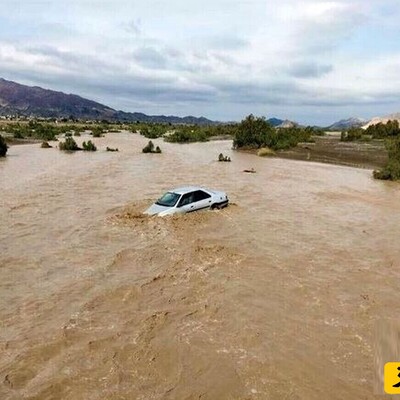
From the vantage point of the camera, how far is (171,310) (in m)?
10.5

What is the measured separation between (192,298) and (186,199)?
782cm

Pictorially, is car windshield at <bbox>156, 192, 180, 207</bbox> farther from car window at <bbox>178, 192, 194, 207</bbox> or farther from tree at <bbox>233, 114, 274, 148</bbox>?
tree at <bbox>233, 114, 274, 148</bbox>

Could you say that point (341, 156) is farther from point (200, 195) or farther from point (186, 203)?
point (186, 203)

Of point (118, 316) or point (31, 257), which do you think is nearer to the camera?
point (118, 316)

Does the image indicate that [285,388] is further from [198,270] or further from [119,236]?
[119,236]

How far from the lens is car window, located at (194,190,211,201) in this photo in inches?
754

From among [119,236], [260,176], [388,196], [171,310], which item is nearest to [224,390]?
[171,310]

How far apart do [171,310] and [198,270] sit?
111 inches

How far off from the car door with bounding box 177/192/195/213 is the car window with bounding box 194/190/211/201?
9.3 inches

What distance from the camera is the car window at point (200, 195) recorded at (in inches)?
754

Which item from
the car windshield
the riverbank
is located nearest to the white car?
the car windshield

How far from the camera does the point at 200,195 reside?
1941 centimetres

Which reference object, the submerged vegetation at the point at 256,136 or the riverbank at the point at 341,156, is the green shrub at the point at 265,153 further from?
the submerged vegetation at the point at 256,136

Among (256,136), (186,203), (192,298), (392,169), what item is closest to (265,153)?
(256,136)
